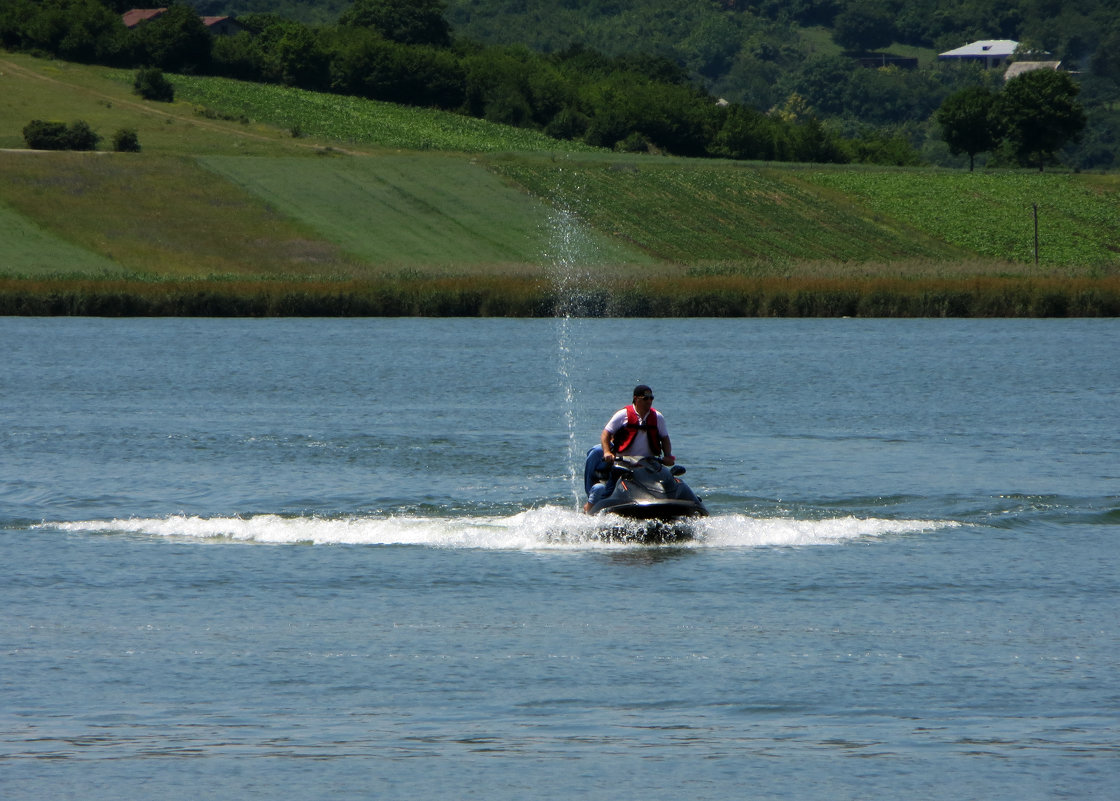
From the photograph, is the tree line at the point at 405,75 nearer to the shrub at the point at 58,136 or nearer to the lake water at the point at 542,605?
the shrub at the point at 58,136

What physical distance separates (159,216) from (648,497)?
74.1m

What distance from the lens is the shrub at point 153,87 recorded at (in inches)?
4813

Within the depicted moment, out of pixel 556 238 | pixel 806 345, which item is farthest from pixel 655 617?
pixel 556 238

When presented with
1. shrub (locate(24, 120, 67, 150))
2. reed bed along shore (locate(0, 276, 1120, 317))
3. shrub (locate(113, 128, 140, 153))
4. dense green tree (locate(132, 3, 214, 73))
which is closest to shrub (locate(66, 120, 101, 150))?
shrub (locate(24, 120, 67, 150))

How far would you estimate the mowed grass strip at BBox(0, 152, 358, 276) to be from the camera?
85.6 metres

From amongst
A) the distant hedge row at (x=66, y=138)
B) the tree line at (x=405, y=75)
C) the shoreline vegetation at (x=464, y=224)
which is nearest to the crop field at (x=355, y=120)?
the shoreline vegetation at (x=464, y=224)

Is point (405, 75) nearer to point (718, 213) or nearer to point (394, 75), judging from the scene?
point (394, 75)

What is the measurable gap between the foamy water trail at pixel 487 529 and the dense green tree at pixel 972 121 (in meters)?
114

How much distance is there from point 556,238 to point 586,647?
80.3 m

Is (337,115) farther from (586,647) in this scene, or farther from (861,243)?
(586,647)

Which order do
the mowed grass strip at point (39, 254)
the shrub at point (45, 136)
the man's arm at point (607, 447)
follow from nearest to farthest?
the man's arm at point (607, 447) → the mowed grass strip at point (39, 254) → the shrub at point (45, 136)

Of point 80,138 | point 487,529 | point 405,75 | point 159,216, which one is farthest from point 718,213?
point 487,529

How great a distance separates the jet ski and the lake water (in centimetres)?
48

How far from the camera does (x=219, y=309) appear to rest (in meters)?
72.1
